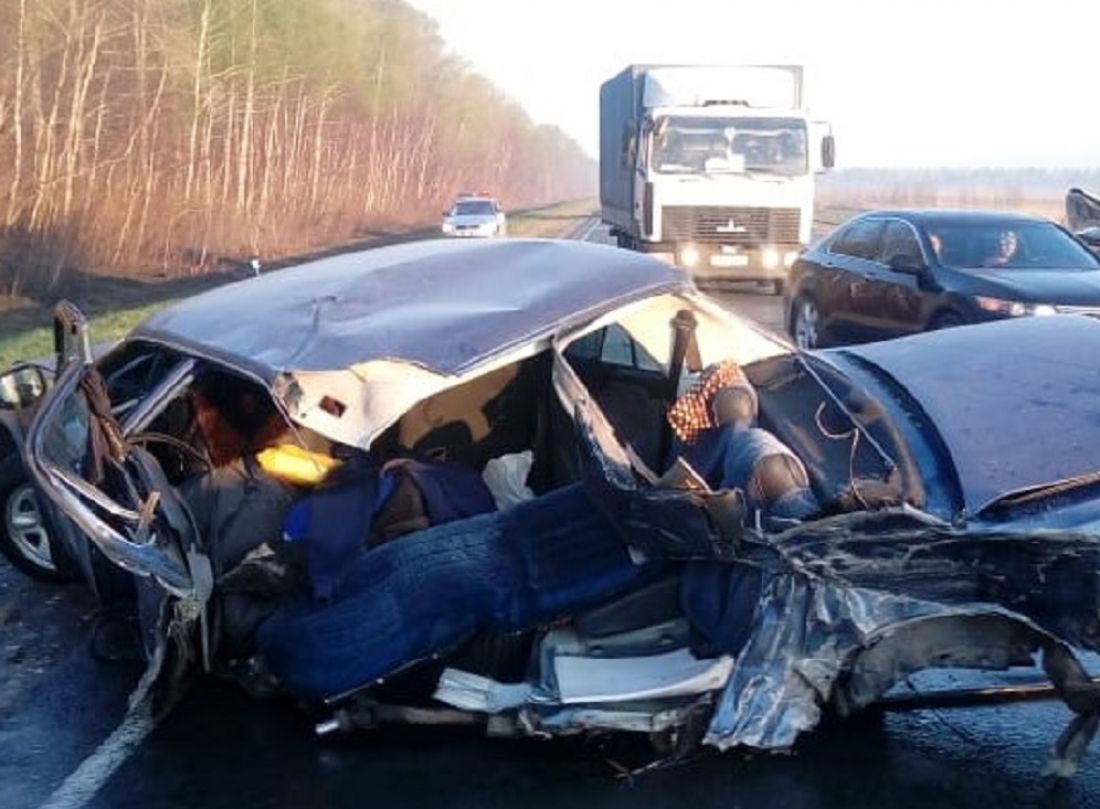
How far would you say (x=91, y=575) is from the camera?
16.7 feet

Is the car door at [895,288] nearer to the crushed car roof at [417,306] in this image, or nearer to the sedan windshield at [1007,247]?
the sedan windshield at [1007,247]

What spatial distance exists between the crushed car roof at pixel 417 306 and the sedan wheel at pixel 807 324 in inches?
318

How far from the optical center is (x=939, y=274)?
446 inches

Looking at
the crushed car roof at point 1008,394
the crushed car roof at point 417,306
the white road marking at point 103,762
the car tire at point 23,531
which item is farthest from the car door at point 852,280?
Answer: the white road marking at point 103,762

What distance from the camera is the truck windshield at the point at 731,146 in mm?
19906

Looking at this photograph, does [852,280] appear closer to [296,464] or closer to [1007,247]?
[1007,247]

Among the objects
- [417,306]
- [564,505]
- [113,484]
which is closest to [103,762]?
[113,484]

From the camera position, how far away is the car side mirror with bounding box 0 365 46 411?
639cm

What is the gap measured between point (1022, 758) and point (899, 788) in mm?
492

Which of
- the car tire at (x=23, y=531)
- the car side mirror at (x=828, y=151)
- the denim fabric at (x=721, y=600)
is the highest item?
the car side mirror at (x=828, y=151)

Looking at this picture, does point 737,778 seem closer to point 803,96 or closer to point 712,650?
point 712,650

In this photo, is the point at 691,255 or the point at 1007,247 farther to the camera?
the point at 691,255

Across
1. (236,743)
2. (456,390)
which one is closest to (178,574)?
(236,743)

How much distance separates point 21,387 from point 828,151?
15.4 metres
